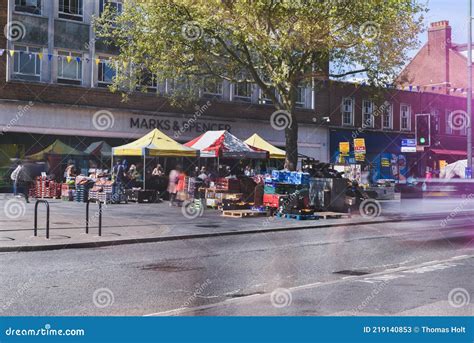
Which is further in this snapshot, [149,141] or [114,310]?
[149,141]

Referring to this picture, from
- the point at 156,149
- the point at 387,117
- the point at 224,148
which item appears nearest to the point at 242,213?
the point at 224,148

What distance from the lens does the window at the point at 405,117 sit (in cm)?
4659

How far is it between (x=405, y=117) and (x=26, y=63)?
1159 inches

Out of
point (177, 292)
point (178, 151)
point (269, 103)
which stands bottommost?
point (177, 292)

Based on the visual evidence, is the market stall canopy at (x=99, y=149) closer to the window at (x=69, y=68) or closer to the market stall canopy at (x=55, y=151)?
the market stall canopy at (x=55, y=151)

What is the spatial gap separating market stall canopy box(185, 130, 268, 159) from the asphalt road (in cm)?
1068

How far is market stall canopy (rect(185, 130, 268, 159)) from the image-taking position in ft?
82.0

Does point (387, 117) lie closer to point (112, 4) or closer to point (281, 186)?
point (112, 4)

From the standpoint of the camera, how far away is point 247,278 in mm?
9031

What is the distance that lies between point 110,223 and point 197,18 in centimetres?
922

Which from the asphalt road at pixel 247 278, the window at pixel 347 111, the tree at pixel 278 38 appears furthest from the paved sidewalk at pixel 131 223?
the window at pixel 347 111
